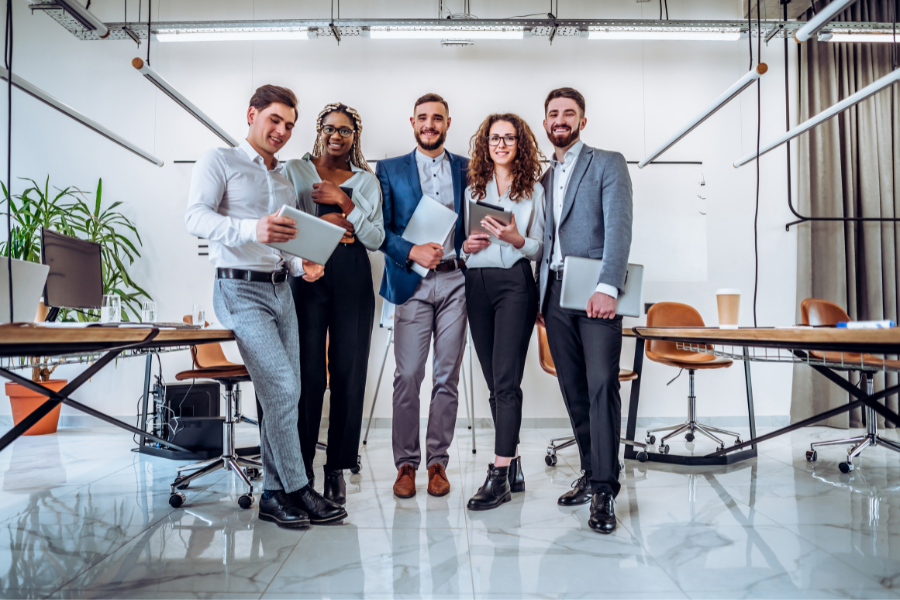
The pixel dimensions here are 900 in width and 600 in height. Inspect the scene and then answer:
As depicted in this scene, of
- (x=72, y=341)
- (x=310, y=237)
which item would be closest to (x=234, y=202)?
(x=310, y=237)

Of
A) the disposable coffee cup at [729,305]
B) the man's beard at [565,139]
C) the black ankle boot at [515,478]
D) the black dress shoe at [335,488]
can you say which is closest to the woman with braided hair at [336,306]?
the black dress shoe at [335,488]

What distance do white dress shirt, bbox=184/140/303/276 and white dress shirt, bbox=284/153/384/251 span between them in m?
0.11

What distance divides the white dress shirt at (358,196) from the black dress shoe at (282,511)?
97 cm

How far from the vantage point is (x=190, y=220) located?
5.67 feet

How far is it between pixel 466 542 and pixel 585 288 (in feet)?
3.02

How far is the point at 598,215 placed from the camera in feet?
6.57

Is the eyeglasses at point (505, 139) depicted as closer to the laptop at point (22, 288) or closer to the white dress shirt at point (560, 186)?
the white dress shirt at point (560, 186)

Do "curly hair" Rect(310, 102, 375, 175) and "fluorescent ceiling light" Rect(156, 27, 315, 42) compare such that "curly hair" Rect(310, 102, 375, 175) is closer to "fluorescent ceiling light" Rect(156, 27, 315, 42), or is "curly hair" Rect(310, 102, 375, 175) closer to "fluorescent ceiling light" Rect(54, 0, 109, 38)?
"fluorescent ceiling light" Rect(54, 0, 109, 38)

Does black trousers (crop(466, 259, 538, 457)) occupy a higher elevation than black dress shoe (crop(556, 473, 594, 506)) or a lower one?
higher

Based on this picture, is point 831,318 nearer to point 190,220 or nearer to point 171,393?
point 190,220

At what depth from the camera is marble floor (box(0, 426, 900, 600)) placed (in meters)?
1.41

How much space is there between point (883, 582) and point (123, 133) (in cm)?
509

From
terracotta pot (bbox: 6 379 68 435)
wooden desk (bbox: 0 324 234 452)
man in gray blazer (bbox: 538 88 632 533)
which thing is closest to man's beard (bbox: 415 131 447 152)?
man in gray blazer (bbox: 538 88 632 533)

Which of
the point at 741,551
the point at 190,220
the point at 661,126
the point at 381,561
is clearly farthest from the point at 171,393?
the point at 661,126
